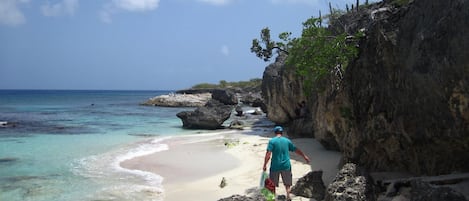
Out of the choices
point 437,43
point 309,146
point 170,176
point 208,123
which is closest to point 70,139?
point 208,123

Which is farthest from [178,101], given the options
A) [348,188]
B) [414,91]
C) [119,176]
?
[414,91]

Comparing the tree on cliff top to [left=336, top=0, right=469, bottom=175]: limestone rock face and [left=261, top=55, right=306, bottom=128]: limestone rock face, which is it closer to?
[left=336, top=0, right=469, bottom=175]: limestone rock face

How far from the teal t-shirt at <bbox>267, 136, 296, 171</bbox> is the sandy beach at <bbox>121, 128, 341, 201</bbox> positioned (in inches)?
35.3

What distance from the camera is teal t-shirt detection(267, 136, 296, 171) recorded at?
8.41 m

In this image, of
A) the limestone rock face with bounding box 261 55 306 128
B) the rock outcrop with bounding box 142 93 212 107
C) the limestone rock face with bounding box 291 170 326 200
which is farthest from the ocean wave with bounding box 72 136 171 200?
the rock outcrop with bounding box 142 93 212 107

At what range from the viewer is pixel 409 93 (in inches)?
301

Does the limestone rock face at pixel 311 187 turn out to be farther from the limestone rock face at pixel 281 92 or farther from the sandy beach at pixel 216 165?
the limestone rock face at pixel 281 92

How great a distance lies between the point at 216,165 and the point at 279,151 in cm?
604

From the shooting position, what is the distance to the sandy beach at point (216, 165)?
34.3ft

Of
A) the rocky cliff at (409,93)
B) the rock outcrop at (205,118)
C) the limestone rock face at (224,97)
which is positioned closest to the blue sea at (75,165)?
the rock outcrop at (205,118)

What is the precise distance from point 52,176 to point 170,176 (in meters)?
3.58

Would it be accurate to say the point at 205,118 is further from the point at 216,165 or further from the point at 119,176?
the point at 119,176

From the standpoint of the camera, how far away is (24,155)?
54.7ft

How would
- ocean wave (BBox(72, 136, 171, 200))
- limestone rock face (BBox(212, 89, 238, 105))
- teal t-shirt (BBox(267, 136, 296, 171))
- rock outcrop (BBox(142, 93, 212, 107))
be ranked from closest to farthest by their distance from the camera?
teal t-shirt (BBox(267, 136, 296, 171)), ocean wave (BBox(72, 136, 171, 200)), limestone rock face (BBox(212, 89, 238, 105)), rock outcrop (BBox(142, 93, 212, 107))
